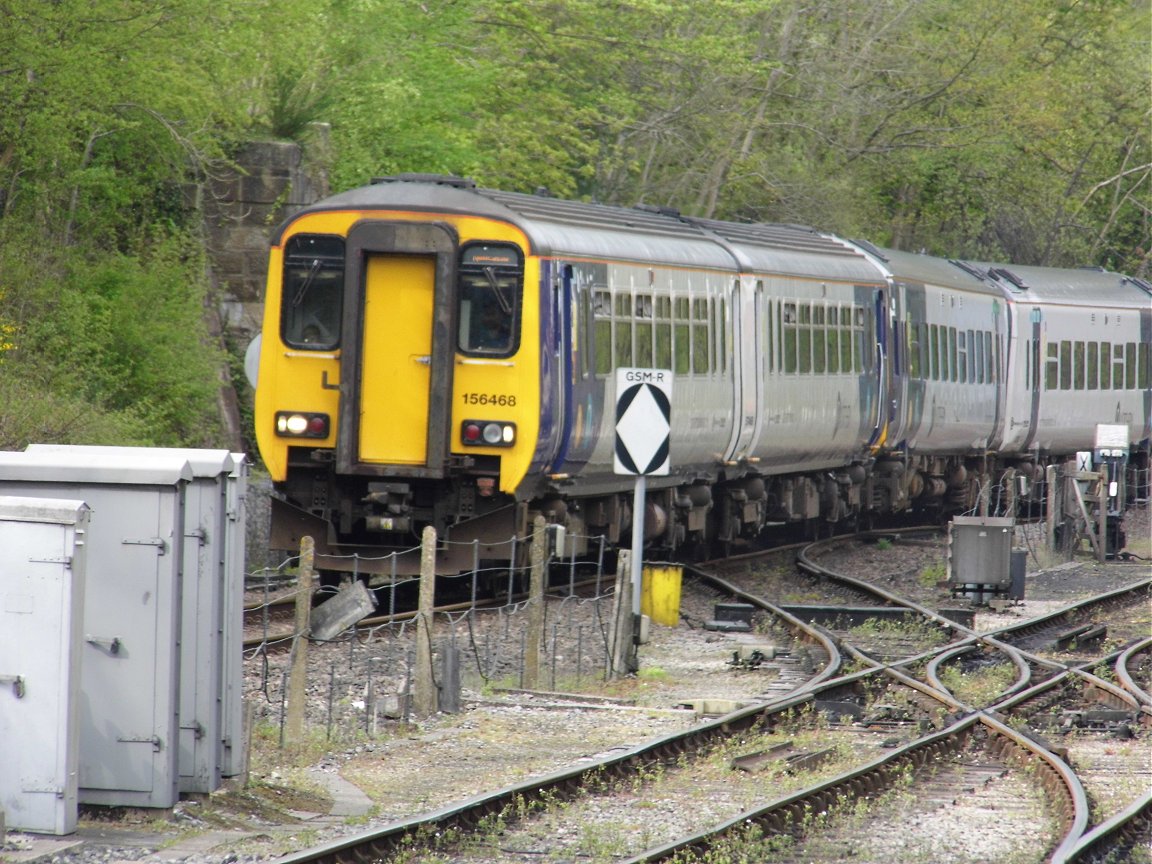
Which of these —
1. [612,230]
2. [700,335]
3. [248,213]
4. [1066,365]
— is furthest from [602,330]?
[1066,365]

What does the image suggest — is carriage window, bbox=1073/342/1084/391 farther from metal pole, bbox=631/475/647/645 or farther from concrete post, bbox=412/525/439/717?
Answer: concrete post, bbox=412/525/439/717

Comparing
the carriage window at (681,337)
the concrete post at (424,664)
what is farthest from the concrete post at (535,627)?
the carriage window at (681,337)

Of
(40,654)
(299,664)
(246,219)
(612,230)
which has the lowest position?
(299,664)

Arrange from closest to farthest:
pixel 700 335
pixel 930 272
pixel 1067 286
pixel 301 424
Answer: pixel 301 424, pixel 700 335, pixel 930 272, pixel 1067 286

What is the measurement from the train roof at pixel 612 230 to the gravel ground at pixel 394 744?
9.77 feet

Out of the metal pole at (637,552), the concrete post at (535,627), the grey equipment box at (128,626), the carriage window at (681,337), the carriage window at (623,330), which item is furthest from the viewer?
the carriage window at (681,337)

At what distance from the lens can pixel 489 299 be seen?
16078mm

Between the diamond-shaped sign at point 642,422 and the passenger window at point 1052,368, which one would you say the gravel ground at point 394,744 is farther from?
the passenger window at point 1052,368

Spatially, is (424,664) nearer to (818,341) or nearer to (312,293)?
(312,293)

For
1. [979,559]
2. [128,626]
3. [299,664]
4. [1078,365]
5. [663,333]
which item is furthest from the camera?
[1078,365]

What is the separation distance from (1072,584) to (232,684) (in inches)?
Result: 558

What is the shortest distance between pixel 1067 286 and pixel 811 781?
74.9ft

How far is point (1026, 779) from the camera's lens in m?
10.4

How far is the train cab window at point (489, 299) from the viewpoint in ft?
52.5
